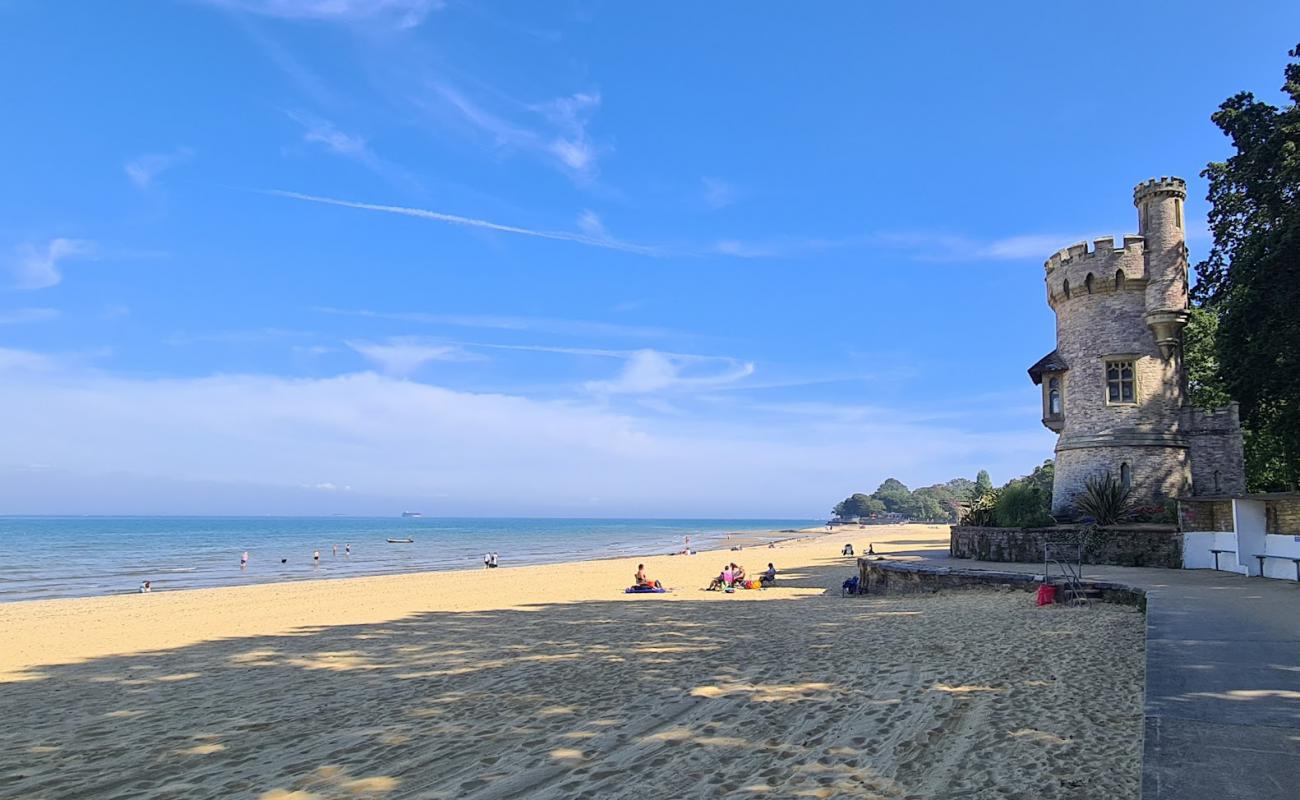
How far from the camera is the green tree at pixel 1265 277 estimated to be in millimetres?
18234

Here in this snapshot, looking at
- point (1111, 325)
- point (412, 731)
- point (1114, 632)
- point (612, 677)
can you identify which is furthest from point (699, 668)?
point (1111, 325)

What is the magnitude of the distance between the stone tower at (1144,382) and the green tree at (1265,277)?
1224 millimetres

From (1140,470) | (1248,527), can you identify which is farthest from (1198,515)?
(1140,470)

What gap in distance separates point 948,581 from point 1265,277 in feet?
34.5

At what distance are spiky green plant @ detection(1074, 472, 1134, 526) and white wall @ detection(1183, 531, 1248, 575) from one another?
253 centimetres

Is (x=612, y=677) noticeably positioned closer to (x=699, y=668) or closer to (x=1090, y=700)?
(x=699, y=668)

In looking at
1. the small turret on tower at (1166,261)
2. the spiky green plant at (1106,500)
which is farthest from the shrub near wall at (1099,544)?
the small turret on tower at (1166,261)

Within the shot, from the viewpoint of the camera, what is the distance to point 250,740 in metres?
6.76

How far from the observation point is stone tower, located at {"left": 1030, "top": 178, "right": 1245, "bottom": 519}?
21234 millimetres

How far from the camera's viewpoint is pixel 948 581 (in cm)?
1762

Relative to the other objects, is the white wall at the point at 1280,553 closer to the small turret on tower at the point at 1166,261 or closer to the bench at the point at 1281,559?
the bench at the point at 1281,559

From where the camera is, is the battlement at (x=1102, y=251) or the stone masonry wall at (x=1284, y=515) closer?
the stone masonry wall at (x=1284, y=515)

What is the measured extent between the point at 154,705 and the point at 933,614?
1120cm

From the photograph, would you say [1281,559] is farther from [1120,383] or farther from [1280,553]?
[1120,383]
